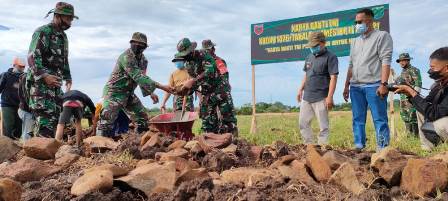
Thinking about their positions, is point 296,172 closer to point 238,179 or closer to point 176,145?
point 238,179

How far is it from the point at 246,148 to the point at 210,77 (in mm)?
2116

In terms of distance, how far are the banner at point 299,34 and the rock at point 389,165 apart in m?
5.89

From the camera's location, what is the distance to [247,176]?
12.1ft

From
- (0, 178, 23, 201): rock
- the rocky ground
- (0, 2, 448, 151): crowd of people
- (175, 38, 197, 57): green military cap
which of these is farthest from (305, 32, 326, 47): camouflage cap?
(0, 178, 23, 201): rock

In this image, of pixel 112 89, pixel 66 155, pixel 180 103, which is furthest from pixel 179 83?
pixel 66 155

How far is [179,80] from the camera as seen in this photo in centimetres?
900

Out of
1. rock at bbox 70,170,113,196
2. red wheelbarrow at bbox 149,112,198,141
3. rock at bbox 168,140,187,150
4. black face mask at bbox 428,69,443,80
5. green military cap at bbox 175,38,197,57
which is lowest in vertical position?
rock at bbox 70,170,113,196

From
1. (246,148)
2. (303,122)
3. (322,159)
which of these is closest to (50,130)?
(246,148)

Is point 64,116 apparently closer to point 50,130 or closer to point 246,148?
point 50,130

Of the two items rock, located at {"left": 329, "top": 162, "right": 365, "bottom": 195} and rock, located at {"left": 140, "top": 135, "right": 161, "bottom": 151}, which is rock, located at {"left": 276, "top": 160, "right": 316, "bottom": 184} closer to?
rock, located at {"left": 329, "top": 162, "right": 365, "bottom": 195}

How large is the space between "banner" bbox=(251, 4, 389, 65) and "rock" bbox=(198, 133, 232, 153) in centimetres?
516

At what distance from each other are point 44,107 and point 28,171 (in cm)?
208

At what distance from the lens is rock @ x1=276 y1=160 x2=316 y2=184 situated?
365cm

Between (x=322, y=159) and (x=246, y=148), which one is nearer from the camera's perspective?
(x=322, y=159)
